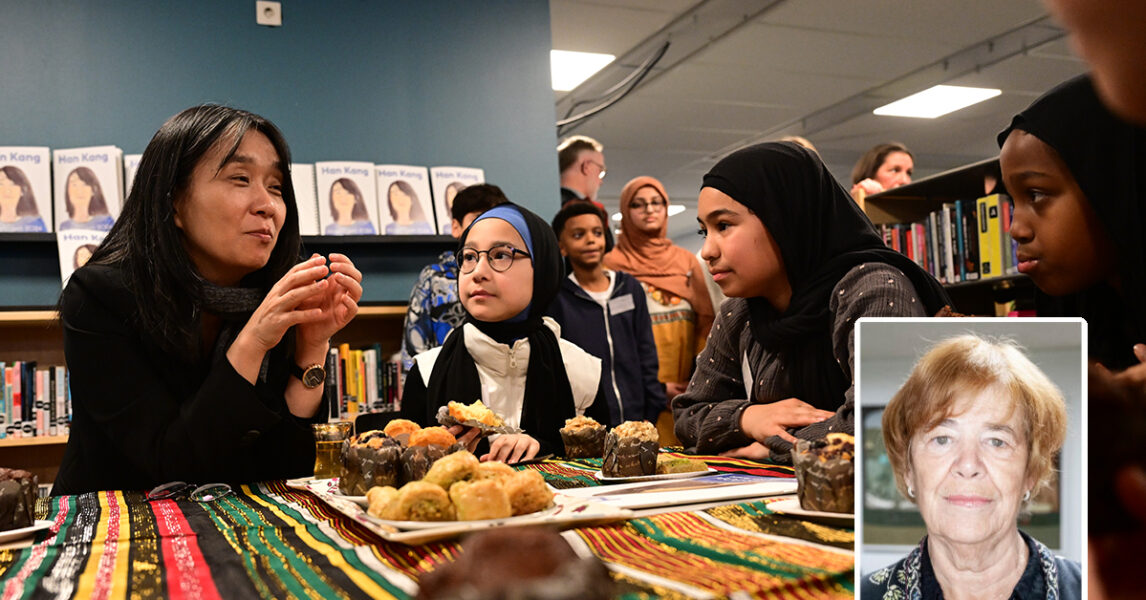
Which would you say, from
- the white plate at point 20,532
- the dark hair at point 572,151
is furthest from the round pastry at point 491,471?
the dark hair at point 572,151

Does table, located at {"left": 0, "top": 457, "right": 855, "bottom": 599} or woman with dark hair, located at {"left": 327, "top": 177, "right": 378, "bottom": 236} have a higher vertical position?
woman with dark hair, located at {"left": 327, "top": 177, "right": 378, "bottom": 236}

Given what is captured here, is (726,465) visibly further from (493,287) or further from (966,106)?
(966,106)

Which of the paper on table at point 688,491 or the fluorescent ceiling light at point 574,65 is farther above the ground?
the fluorescent ceiling light at point 574,65

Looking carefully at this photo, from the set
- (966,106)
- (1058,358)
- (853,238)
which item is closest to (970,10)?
(966,106)

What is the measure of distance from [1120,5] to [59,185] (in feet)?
13.2

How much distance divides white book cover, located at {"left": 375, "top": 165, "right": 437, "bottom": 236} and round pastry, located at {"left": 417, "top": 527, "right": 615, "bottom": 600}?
368cm

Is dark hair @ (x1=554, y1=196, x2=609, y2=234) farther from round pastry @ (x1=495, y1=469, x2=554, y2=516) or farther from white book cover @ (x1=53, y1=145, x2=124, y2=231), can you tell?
round pastry @ (x1=495, y1=469, x2=554, y2=516)

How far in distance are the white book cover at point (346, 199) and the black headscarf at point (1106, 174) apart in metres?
3.60

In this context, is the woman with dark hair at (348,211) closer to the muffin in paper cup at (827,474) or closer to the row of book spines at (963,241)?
the row of book spines at (963,241)

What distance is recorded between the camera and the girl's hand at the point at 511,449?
5.35ft

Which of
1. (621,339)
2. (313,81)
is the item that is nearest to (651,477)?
(621,339)

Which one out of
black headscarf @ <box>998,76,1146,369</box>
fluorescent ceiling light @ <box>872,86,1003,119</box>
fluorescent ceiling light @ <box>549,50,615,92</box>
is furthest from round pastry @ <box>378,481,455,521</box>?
fluorescent ceiling light @ <box>872,86,1003,119</box>

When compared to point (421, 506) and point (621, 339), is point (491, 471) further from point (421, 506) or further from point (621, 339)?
point (621, 339)

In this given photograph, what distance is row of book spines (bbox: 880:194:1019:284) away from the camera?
11.8 ft
